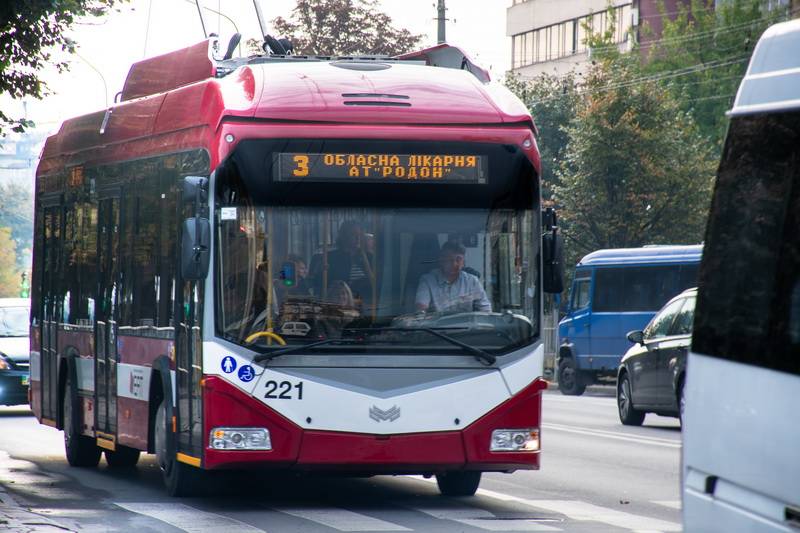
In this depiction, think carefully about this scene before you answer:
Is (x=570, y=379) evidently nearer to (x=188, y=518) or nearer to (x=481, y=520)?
(x=481, y=520)

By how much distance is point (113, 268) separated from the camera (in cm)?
1431

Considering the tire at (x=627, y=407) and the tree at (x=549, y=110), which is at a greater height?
the tree at (x=549, y=110)

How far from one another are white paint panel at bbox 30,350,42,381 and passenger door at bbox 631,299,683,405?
8.03m

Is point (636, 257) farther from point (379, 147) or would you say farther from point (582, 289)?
point (379, 147)

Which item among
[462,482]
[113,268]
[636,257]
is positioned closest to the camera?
[462,482]

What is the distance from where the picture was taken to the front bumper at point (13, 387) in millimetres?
23969

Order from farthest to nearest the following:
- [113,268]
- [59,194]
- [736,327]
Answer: [59,194]
[113,268]
[736,327]

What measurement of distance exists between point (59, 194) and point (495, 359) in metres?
6.46

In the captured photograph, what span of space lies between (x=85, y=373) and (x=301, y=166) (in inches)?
182

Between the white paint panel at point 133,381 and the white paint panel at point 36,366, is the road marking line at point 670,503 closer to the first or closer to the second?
the white paint panel at point 133,381

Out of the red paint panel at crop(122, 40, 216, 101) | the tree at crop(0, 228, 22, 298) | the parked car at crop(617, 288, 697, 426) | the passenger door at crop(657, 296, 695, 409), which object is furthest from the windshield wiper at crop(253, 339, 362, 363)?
the tree at crop(0, 228, 22, 298)

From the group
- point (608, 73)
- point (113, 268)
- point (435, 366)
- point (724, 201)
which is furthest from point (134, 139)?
point (608, 73)

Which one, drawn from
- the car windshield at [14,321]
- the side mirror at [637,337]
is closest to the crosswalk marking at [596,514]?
the side mirror at [637,337]

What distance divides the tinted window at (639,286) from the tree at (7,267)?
10368 cm
